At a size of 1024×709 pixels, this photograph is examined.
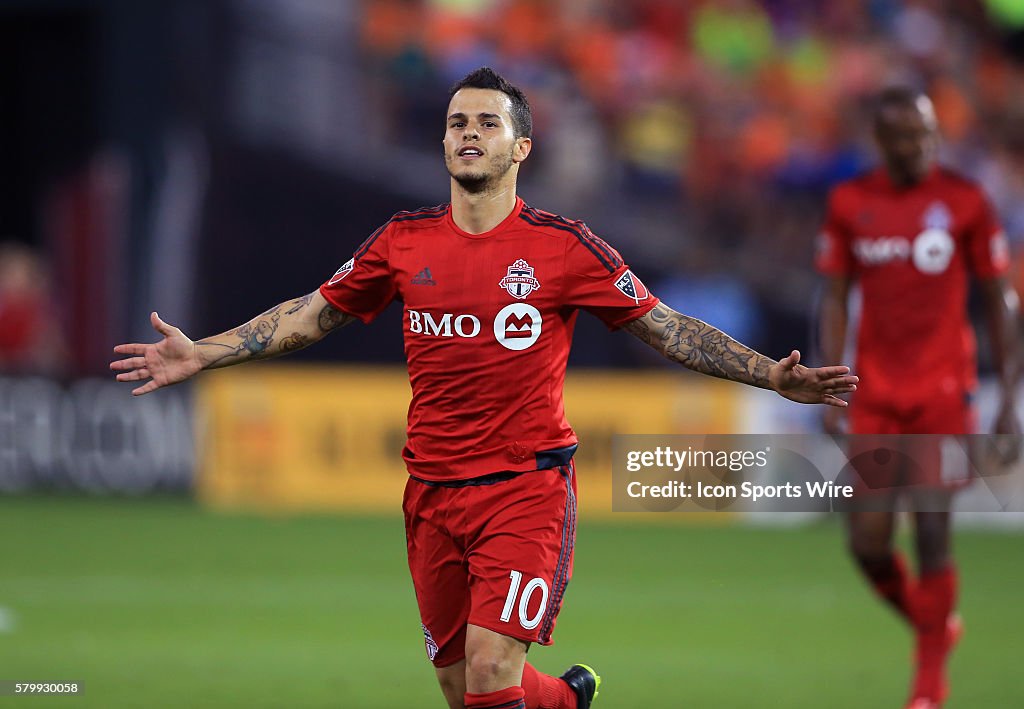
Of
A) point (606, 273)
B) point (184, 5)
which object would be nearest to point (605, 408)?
point (184, 5)

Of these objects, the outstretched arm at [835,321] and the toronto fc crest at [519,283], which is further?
the outstretched arm at [835,321]

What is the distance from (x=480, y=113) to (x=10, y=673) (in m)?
4.22

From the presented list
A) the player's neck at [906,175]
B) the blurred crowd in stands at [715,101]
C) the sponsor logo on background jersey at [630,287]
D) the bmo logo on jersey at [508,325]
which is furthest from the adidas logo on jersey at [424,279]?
the blurred crowd in stands at [715,101]

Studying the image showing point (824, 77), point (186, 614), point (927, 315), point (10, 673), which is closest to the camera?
point (927, 315)

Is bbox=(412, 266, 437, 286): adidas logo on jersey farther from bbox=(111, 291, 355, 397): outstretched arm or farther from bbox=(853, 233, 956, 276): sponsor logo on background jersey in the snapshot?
bbox=(853, 233, 956, 276): sponsor logo on background jersey

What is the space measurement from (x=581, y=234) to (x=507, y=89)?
55 cm

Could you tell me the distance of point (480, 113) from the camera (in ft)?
18.1

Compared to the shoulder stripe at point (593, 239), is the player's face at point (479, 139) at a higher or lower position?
higher

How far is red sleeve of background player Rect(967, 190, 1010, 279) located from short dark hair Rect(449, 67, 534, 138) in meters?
2.74

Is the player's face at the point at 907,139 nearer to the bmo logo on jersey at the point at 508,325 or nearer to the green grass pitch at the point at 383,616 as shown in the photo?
the green grass pitch at the point at 383,616

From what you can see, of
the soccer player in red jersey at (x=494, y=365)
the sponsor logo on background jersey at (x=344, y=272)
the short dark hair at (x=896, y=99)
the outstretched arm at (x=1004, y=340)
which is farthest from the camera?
the outstretched arm at (x=1004, y=340)

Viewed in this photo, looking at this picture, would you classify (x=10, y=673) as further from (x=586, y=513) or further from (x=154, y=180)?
(x=154, y=180)

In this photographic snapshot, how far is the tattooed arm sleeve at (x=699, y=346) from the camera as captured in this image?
549 cm

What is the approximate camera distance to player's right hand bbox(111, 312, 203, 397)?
5641 mm
